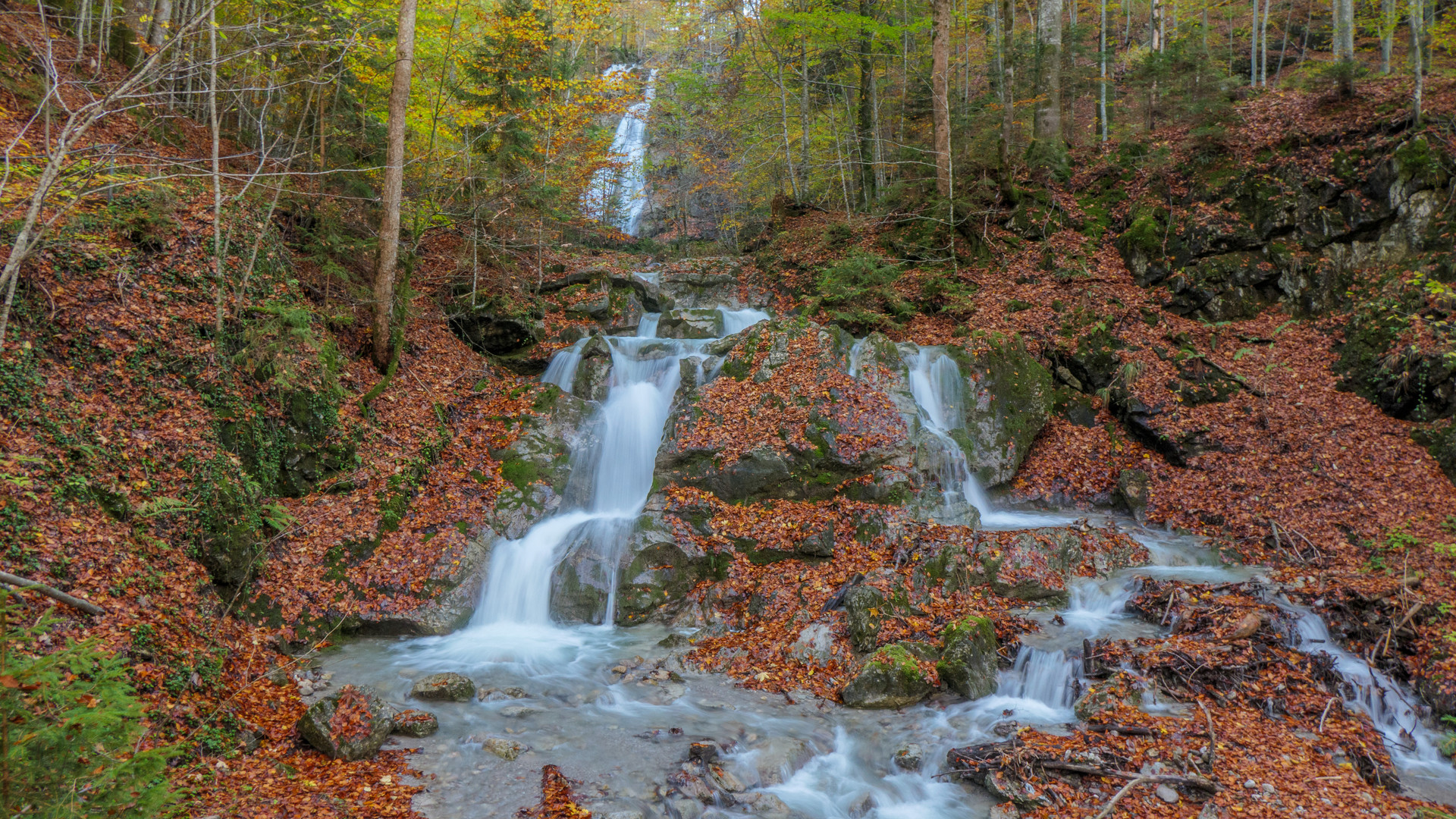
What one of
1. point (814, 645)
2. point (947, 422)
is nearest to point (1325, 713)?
point (814, 645)

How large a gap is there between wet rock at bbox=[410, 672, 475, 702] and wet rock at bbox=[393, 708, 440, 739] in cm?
42

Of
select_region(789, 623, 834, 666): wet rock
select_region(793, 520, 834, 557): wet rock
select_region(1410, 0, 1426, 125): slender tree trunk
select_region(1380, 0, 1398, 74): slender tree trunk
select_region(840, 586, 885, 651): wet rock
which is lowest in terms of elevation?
select_region(789, 623, 834, 666): wet rock

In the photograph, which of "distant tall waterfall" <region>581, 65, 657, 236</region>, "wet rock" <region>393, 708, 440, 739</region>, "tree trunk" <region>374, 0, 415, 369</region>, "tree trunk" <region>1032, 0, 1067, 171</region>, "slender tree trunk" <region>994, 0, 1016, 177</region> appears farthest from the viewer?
"distant tall waterfall" <region>581, 65, 657, 236</region>

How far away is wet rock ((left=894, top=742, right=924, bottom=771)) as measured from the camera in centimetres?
606

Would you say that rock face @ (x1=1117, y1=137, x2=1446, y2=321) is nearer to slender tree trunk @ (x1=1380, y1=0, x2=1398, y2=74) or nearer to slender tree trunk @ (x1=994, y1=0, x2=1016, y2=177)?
slender tree trunk @ (x1=994, y1=0, x2=1016, y2=177)

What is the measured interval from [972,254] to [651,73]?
3106 cm

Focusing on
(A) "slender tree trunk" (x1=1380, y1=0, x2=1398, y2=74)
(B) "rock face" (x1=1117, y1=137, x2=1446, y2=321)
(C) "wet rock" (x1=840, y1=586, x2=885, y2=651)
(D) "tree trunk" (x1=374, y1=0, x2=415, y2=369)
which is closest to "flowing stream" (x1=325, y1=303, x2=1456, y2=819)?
(C) "wet rock" (x1=840, y1=586, x2=885, y2=651)

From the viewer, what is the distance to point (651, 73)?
4003 centimetres

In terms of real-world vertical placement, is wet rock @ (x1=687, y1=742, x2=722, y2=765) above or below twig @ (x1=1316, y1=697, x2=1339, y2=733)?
below

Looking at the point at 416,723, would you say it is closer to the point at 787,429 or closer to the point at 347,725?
the point at 347,725

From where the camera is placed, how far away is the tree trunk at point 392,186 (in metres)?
9.95

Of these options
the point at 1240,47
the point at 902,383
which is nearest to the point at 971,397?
the point at 902,383

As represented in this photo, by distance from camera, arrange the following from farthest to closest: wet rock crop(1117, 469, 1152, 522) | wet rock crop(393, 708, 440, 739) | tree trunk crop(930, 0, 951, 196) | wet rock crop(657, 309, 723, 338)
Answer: wet rock crop(657, 309, 723, 338) → tree trunk crop(930, 0, 951, 196) → wet rock crop(1117, 469, 1152, 522) → wet rock crop(393, 708, 440, 739)

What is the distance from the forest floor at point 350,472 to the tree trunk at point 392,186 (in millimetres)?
424
